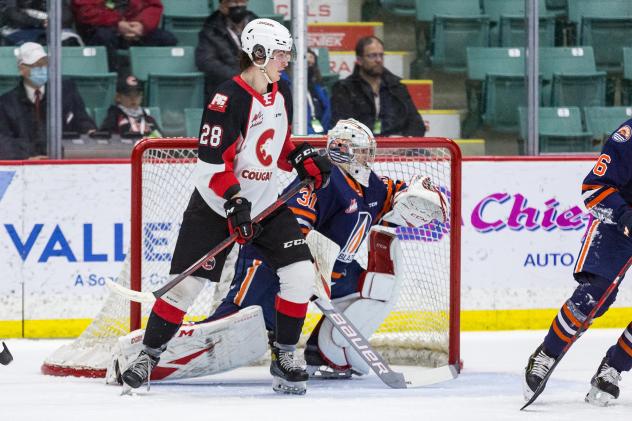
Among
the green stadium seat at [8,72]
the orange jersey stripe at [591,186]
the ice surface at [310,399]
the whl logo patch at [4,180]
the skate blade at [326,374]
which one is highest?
the green stadium seat at [8,72]

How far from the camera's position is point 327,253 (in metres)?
4.50

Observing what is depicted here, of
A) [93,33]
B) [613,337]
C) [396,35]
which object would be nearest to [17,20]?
[93,33]

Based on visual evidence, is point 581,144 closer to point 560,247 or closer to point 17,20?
point 560,247

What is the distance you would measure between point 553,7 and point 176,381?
2754mm

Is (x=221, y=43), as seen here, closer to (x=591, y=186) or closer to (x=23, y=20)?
(x=23, y=20)

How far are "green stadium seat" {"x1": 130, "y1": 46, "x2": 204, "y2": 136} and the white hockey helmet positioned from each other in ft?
5.43

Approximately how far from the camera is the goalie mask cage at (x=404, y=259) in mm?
4668

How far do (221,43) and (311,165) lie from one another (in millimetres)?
1723

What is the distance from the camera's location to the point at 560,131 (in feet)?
20.0

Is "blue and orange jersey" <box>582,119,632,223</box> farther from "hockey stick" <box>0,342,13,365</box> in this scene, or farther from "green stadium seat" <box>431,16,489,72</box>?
"green stadium seat" <box>431,16,489,72</box>

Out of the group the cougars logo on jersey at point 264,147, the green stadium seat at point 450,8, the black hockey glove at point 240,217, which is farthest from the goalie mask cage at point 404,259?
the green stadium seat at point 450,8

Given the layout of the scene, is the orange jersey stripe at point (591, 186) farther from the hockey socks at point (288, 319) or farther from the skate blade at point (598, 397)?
the hockey socks at point (288, 319)

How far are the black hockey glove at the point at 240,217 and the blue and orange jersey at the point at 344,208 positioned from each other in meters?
0.44

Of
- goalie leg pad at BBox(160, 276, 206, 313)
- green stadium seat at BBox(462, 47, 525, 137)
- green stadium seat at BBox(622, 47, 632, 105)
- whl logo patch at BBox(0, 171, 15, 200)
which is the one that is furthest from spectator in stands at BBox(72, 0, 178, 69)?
green stadium seat at BBox(622, 47, 632, 105)
